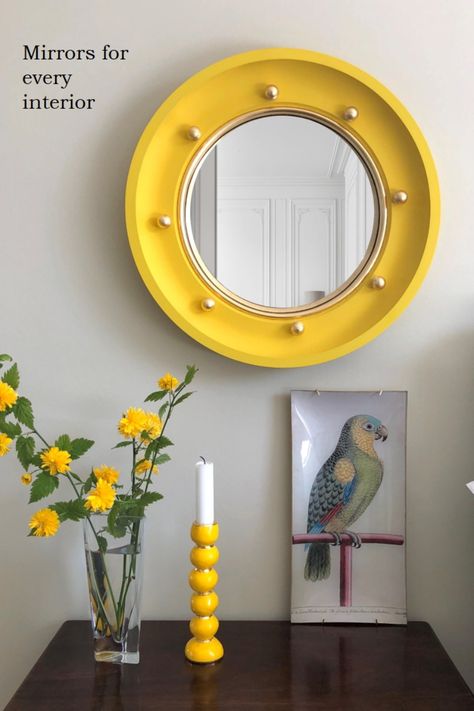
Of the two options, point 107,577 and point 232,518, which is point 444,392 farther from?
point 107,577

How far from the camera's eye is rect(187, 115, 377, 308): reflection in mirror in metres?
1.28

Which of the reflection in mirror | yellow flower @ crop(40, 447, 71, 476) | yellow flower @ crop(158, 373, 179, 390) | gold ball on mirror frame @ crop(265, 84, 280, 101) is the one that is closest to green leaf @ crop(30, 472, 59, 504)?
→ yellow flower @ crop(40, 447, 71, 476)

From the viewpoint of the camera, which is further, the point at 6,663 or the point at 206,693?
the point at 6,663

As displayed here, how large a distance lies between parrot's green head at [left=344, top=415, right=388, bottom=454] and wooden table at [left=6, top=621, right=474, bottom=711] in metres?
0.32

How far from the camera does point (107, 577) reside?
1139mm

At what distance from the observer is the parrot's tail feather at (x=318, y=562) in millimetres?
1287

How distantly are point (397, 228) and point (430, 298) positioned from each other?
0.14 m

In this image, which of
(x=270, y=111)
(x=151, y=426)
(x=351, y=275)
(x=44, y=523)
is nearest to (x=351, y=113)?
(x=270, y=111)

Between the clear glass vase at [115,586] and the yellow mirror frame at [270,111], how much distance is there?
0.35m

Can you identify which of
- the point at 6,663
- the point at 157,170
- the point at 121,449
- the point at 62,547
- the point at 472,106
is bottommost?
the point at 6,663

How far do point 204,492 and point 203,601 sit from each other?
0.59 feet

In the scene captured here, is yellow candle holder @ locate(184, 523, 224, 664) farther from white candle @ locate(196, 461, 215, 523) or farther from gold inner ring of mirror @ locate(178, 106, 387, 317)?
gold inner ring of mirror @ locate(178, 106, 387, 317)

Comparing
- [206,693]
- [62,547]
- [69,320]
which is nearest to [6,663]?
[62,547]

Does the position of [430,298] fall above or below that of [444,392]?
above
